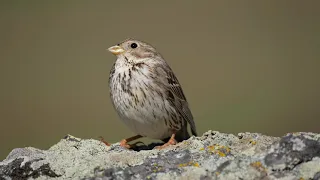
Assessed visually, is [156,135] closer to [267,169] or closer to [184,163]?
[184,163]

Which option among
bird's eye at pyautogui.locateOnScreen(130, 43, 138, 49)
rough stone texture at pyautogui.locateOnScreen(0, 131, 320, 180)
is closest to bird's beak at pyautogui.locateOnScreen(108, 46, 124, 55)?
bird's eye at pyautogui.locateOnScreen(130, 43, 138, 49)

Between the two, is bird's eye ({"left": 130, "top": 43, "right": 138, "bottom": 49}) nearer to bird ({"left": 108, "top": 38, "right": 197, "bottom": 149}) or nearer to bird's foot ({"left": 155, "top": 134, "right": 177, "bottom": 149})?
bird ({"left": 108, "top": 38, "right": 197, "bottom": 149})

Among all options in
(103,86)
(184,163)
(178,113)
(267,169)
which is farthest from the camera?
(103,86)

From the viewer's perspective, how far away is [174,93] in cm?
741

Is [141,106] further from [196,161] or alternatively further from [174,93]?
[196,161]

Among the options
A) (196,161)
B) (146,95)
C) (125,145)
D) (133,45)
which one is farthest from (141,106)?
(196,161)

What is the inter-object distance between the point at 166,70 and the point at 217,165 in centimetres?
306

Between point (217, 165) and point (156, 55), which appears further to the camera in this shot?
point (156, 55)

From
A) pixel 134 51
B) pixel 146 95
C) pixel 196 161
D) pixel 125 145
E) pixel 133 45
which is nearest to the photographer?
pixel 196 161

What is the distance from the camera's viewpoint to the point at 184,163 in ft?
15.4

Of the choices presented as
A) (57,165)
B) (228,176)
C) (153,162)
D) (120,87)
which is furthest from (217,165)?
(120,87)

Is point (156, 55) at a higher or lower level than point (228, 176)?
higher

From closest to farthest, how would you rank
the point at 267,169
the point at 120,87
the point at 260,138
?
the point at 267,169 → the point at 260,138 → the point at 120,87

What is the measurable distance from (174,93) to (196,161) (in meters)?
2.80
